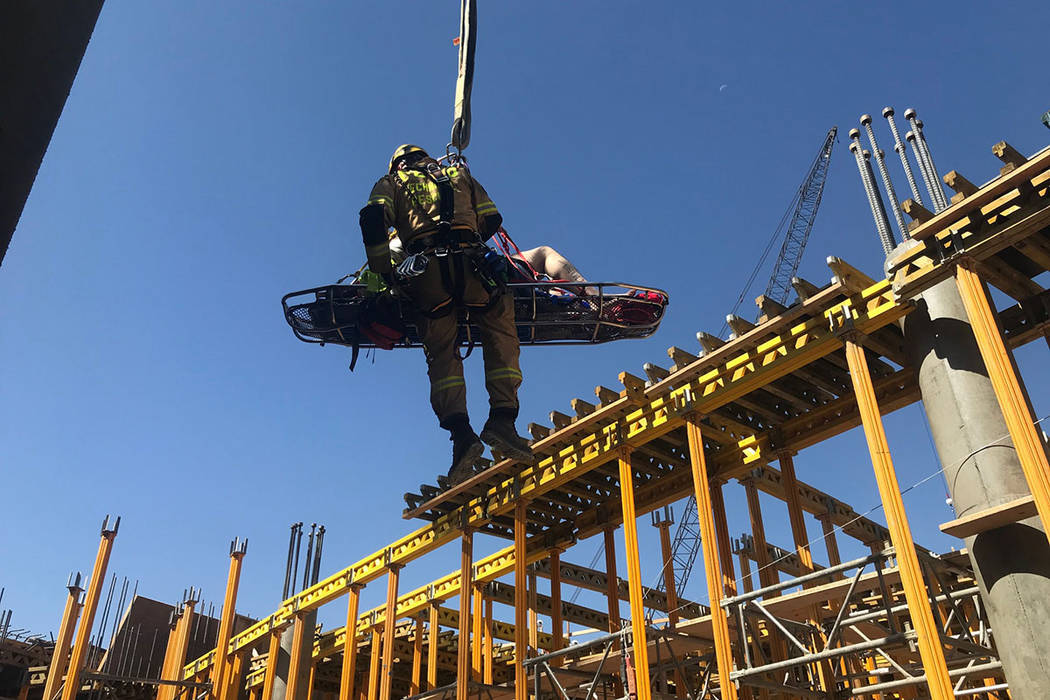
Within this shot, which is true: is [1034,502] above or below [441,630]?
below

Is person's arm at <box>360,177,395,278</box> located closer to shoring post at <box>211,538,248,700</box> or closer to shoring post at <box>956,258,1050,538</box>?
shoring post at <box>956,258,1050,538</box>

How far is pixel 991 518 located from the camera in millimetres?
10234

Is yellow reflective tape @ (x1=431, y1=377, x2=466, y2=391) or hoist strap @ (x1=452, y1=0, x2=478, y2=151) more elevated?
hoist strap @ (x1=452, y1=0, x2=478, y2=151)

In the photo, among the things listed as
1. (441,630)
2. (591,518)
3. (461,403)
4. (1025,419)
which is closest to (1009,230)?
(1025,419)

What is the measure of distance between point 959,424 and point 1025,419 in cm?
133

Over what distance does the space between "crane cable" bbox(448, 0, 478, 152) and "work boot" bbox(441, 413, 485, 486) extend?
4.75 metres

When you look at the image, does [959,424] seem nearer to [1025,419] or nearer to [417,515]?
[1025,419]

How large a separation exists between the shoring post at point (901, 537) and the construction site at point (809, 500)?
0.09ft

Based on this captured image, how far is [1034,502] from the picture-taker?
382 inches

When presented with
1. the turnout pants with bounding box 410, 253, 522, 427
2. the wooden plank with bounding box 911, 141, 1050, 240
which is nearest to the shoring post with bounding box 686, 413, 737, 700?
the turnout pants with bounding box 410, 253, 522, 427

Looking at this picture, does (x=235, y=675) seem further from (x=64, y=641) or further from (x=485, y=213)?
(x=485, y=213)

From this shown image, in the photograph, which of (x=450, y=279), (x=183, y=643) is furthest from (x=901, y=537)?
(x=183, y=643)

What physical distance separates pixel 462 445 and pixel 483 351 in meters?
1.73

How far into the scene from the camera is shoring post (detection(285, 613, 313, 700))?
72.0 feet
